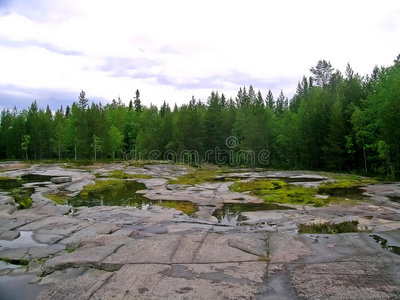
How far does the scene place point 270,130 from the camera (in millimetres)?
63875

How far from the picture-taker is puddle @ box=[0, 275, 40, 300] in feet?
22.2

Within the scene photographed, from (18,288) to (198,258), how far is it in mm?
4635

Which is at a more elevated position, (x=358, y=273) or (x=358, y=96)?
(x=358, y=96)

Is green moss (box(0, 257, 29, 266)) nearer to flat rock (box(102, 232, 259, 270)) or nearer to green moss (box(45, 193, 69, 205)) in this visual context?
flat rock (box(102, 232, 259, 270))

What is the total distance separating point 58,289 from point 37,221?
7.75 m

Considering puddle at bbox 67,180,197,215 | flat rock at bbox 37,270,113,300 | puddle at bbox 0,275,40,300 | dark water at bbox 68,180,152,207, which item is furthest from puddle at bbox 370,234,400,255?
dark water at bbox 68,180,152,207

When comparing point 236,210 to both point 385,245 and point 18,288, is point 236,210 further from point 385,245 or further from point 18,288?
point 18,288

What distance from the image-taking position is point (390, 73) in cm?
4131

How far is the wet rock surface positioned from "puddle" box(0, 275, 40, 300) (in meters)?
0.16

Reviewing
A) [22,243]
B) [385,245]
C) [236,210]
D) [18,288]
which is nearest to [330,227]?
[385,245]

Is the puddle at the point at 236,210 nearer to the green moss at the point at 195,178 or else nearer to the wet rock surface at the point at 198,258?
the wet rock surface at the point at 198,258

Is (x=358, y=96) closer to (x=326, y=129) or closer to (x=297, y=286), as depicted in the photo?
(x=326, y=129)

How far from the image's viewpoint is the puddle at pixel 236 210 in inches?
564

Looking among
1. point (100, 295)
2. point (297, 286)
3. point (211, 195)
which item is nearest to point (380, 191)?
point (211, 195)
